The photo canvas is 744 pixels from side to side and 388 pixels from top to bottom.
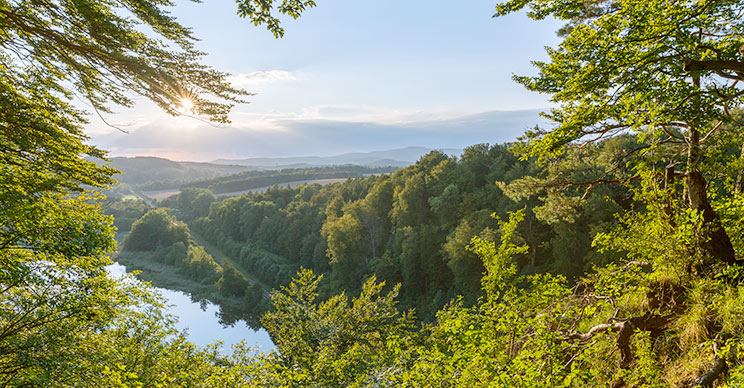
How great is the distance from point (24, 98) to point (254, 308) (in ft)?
116

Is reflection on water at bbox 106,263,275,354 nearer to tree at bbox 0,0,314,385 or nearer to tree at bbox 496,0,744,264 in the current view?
tree at bbox 0,0,314,385

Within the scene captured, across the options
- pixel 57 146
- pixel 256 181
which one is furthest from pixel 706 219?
pixel 256 181

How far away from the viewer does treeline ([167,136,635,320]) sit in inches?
663

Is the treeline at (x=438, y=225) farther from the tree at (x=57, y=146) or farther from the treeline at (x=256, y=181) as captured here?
the treeline at (x=256, y=181)

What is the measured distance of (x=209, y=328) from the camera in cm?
3694

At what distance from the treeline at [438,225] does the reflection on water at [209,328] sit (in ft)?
25.1

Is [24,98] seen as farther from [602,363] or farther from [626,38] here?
[602,363]

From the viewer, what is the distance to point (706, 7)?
400 centimetres

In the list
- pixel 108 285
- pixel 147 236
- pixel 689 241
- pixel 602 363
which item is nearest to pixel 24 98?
pixel 108 285

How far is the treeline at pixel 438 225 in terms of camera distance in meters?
16.8

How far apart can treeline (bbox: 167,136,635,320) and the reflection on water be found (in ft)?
25.1

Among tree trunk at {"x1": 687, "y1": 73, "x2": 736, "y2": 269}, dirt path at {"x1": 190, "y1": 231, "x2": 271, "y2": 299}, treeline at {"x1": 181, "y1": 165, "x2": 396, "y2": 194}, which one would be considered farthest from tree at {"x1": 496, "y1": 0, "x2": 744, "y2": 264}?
treeline at {"x1": 181, "y1": 165, "x2": 396, "y2": 194}

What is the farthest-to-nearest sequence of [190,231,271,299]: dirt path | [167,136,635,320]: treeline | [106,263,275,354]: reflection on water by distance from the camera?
1. [190,231,271,299]: dirt path
2. [106,263,275,354]: reflection on water
3. [167,136,635,320]: treeline

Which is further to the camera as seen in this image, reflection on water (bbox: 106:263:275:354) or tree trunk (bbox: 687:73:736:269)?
reflection on water (bbox: 106:263:275:354)
